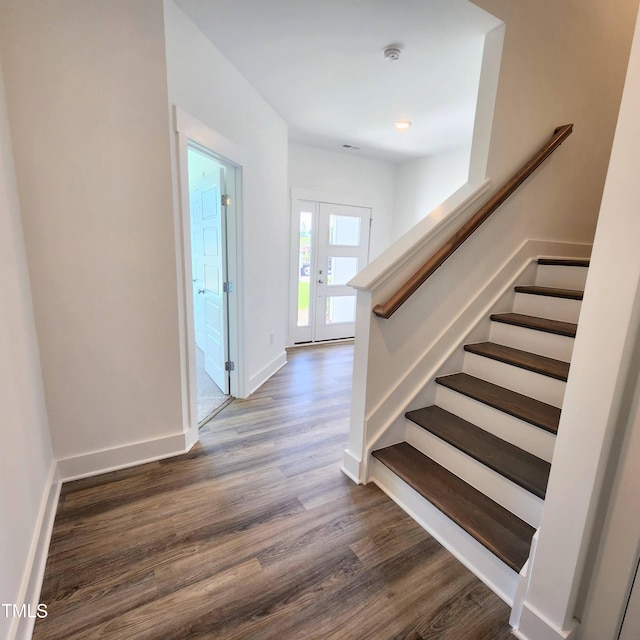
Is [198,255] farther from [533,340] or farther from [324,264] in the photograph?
[533,340]

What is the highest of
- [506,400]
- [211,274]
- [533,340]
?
[211,274]

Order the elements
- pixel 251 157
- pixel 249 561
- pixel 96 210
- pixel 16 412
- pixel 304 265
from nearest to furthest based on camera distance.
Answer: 1. pixel 16 412
2. pixel 249 561
3. pixel 96 210
4. pixel 251 157
5. pixel 304 265

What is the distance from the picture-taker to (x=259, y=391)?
127 inches

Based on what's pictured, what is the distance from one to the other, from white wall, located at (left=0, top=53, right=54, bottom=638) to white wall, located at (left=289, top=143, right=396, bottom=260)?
3.23 meters

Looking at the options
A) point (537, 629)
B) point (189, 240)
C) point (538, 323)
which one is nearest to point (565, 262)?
point (538, 323)

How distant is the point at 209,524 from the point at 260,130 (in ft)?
9.74

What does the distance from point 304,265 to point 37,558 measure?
3818 millimetres

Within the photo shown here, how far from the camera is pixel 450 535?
5.13 ft

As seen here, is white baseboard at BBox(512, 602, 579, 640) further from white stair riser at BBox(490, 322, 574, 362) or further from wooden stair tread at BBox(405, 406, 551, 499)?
white stair riser at BBox(490, 322, 574, 362)

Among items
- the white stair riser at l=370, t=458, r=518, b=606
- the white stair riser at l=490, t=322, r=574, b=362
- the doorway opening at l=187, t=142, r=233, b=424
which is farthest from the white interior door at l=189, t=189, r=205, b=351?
the white stair riser at l=490, t=322, r=574, b=362

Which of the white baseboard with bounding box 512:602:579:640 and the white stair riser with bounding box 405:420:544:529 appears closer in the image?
the white baseboard with bounding box 512:602:579:640

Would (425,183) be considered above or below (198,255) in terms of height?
above

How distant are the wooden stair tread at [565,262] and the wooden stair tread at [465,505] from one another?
1.57m

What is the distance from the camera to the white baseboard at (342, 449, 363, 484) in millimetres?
1982
